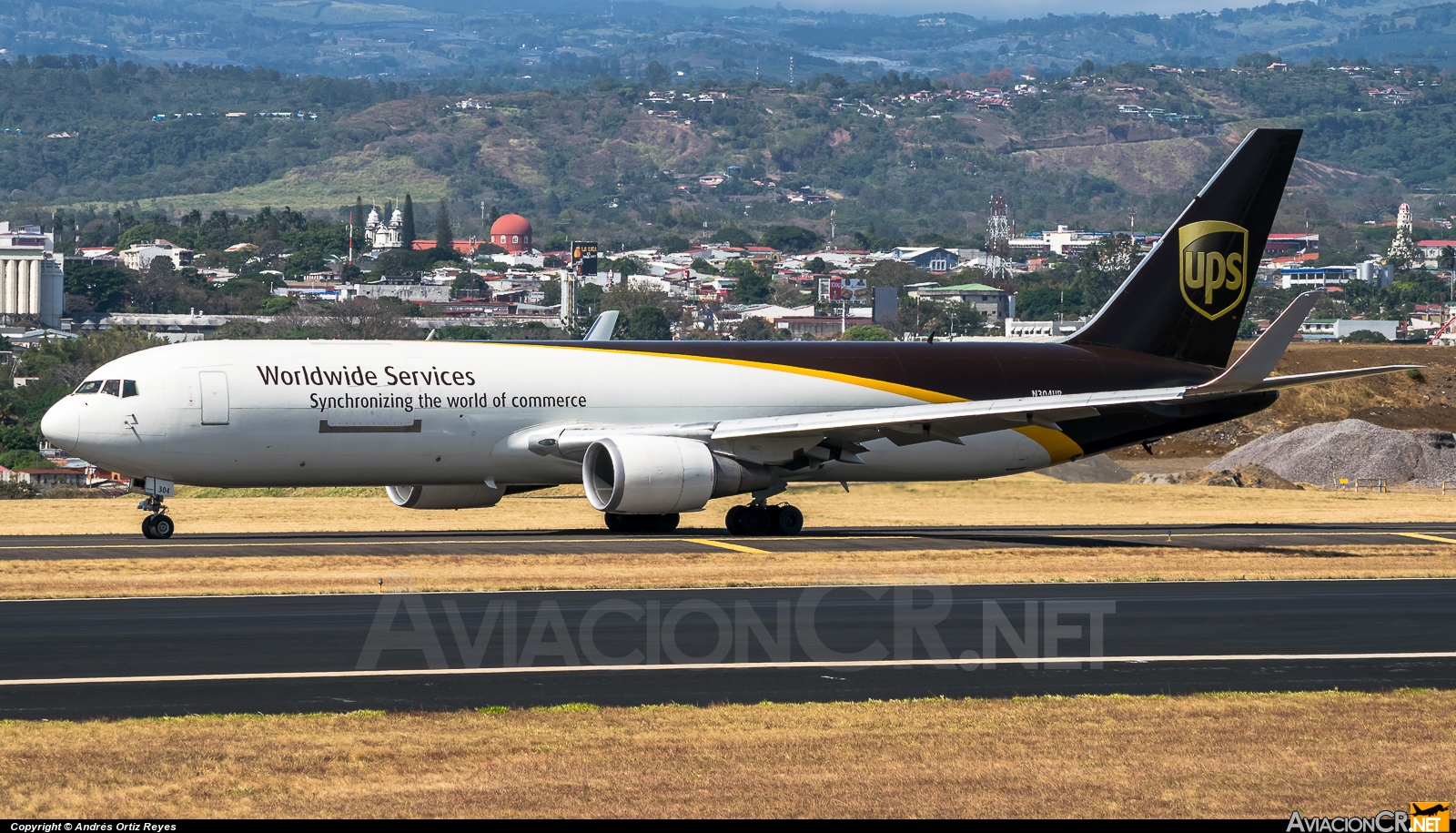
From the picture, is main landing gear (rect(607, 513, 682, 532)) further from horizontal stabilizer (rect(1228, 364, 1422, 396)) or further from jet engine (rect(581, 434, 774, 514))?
horizontal stabilizer (rect(1228, 364, 1422, 396))

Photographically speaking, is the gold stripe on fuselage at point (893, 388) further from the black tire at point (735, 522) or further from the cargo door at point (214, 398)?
the cargo door at point (214, 398)

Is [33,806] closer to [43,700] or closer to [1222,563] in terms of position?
[43,700]

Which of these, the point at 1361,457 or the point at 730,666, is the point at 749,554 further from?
the point at 1361,457

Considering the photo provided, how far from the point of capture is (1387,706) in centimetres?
1698

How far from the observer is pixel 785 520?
3644 cm

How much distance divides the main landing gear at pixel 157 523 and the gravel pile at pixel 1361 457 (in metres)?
37.8

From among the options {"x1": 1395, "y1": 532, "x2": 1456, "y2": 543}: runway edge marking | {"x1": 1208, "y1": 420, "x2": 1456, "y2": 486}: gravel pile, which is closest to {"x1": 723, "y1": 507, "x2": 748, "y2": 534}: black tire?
{"x1": 1395, "y1": 532, "x2": 1456, "y2": 543}: runway edge marking

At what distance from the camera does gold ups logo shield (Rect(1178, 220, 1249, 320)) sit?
41.1 meters

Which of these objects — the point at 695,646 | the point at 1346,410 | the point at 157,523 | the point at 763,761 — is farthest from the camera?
the point at 1346,410

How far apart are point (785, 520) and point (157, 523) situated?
39.3 feet

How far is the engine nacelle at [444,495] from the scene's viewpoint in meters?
37.2

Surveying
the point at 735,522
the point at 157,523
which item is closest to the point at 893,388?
the point at 735,522

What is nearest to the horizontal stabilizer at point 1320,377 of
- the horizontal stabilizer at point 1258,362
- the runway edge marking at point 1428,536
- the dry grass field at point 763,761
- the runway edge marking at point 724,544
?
the horizontal stabilizer at point 1258,362

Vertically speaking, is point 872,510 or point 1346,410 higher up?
point 1346,410
